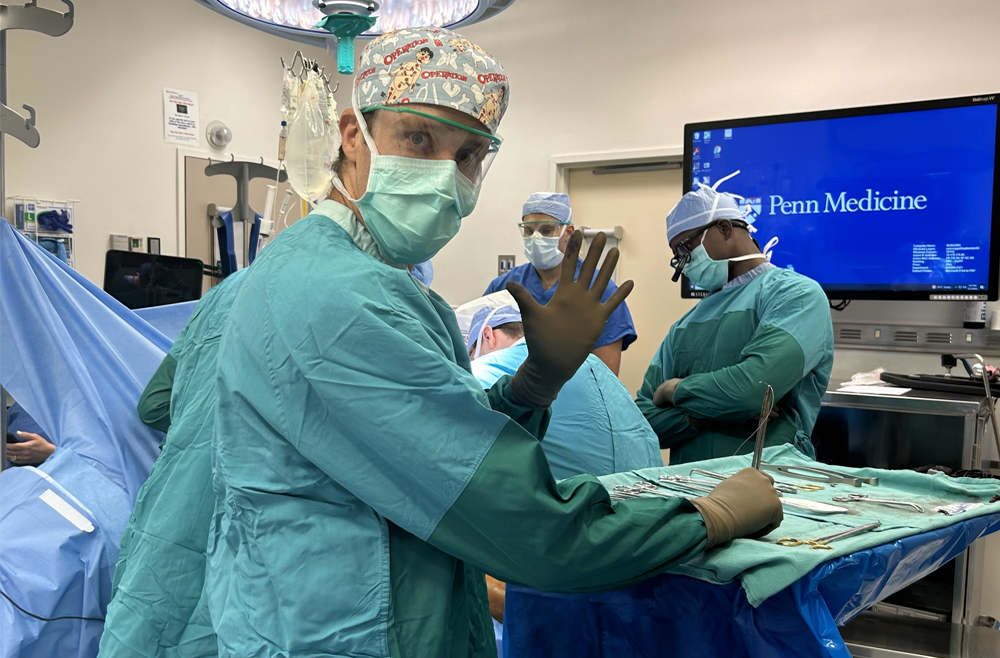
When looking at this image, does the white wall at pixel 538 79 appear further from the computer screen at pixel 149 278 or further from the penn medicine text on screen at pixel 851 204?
the computer screen at pixel 149 278

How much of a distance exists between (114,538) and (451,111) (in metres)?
1.27

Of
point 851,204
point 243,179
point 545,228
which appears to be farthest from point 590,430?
point 851,204

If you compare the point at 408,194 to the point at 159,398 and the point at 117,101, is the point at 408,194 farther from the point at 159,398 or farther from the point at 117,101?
the point at 117,101

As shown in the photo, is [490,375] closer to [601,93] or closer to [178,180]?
[601,93]

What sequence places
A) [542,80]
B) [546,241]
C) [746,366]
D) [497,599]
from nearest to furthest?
[497,599] < [746,366] < [546,241] < [542,80]

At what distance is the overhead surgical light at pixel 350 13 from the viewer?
174cm

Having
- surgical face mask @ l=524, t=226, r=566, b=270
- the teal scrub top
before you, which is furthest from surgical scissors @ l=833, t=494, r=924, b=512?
surgical face mask @ l=524, t=226, r=566, b=270

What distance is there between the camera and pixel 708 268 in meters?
2.45

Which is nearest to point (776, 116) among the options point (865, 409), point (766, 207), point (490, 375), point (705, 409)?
point (766, 207)

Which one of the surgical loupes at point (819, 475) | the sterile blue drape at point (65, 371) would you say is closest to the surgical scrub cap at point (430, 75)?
the surgical loupes at point (819, 475)

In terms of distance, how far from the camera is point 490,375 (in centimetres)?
184

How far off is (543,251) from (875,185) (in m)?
1.46

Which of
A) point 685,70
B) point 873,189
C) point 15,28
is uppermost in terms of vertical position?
point 685,70

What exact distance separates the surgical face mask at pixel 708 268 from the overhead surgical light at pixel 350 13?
1.04 meters
